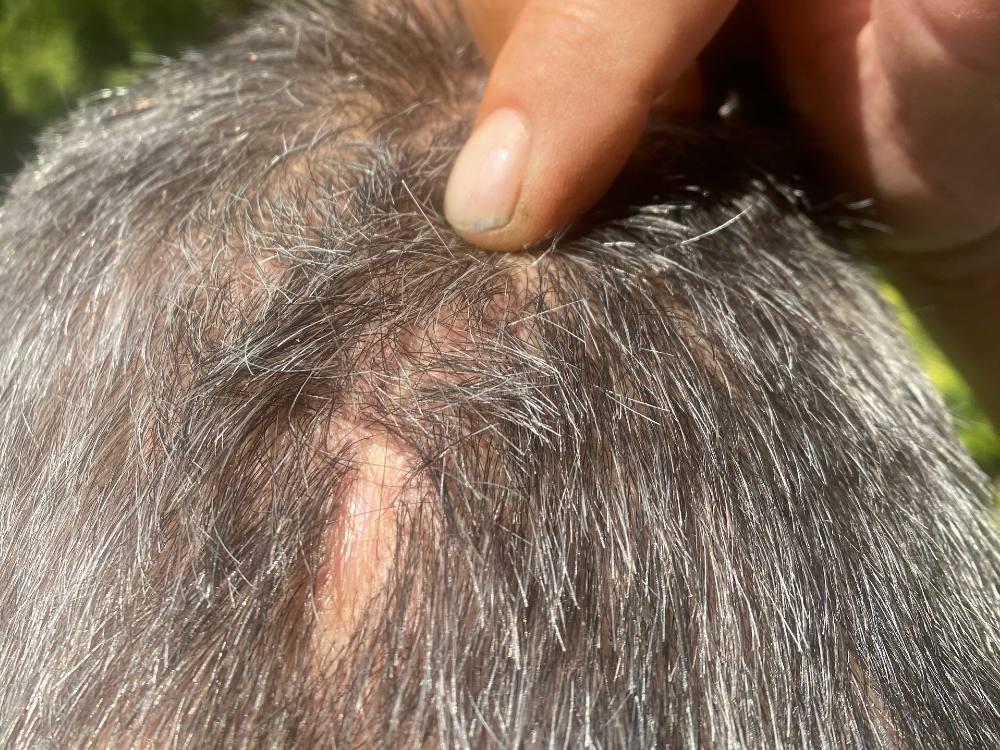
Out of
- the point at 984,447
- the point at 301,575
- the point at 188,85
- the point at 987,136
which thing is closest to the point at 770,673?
the point at 301,575

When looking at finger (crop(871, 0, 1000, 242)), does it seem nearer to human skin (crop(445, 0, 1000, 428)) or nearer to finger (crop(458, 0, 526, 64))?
human skin (crop(445, 0, 1000, 428))

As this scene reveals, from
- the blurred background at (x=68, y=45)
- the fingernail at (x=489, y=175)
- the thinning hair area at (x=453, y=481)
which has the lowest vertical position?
the blurred background at (x=68, y=45)

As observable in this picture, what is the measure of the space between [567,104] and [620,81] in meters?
0.05

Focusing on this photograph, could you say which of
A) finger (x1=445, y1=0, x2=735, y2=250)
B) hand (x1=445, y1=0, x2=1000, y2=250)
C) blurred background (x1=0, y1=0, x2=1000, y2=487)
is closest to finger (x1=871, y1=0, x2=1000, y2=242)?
hand (x1=445, y1=0, x2=1000, y2=250)

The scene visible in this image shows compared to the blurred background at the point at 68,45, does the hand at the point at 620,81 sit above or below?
above

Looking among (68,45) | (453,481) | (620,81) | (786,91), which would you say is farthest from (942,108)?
(68,45)

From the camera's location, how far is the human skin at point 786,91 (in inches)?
26.9

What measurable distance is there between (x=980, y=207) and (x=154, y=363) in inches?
36.6

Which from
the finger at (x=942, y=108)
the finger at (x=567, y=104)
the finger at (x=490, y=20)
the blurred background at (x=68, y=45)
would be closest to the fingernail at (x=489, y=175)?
the finger at (x=567, y=104)

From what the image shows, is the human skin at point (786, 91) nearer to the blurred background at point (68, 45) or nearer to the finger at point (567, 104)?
the finger at point (567, 104)

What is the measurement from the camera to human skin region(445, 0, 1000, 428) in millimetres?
683

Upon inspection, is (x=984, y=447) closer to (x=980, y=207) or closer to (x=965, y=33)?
(x=980, y=207)

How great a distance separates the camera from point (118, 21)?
3.07 meters

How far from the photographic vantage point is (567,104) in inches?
27.6
